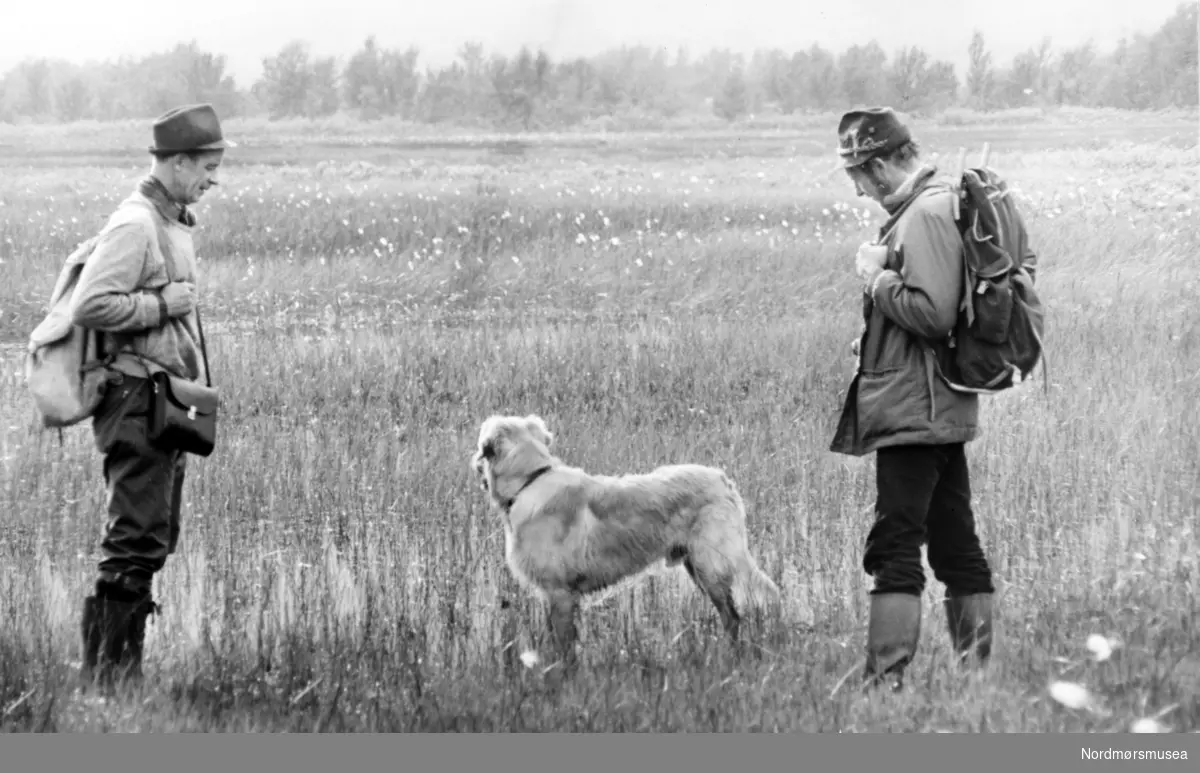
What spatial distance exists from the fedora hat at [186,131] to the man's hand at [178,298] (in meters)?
0.47

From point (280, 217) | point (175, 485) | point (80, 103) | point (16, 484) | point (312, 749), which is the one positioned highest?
point (80, 103)

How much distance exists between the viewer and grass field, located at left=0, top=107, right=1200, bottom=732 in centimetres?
432

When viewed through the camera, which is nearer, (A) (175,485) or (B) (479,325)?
(A) (175,485)

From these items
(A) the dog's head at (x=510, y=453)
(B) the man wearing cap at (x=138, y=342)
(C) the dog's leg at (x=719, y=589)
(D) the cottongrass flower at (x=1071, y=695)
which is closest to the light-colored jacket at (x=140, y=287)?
(B) the man wearing cap at (x=138, y=342)

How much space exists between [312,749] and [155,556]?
0.87 metres

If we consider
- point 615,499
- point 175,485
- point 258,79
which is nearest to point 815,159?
point 258,79

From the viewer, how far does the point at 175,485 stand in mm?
4398

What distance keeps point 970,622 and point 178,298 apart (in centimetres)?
Result: 298

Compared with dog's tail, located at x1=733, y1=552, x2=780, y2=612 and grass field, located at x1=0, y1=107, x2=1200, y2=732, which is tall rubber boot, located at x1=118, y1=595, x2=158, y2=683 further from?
dog's tail, located at x1=733, y1=552, x2=780, y2=612

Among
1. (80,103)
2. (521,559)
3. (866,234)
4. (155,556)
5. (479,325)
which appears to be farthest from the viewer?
(866,234)

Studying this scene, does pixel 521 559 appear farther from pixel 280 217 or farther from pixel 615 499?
pixel 280 217

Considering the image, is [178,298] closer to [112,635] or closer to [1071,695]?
[112,635]

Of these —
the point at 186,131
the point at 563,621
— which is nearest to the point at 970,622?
the point at 563,621

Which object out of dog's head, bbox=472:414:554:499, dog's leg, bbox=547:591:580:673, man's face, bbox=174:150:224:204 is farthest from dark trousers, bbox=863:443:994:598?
man's face, bbox=174:150:224:204
